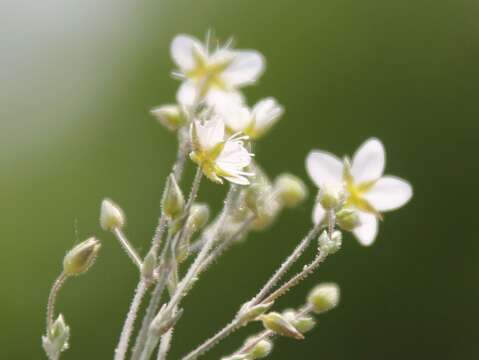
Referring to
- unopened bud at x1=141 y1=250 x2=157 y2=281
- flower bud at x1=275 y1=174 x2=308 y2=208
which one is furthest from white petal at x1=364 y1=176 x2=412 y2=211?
unopened bud at x1=141 y1=250 x2=157 y2=281

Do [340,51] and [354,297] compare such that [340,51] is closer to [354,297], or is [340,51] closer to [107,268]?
[354,297]

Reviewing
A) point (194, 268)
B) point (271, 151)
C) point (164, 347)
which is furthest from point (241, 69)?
point (271, 151)

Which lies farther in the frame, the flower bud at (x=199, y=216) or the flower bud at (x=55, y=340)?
the flower bud at (x=199, y=216)

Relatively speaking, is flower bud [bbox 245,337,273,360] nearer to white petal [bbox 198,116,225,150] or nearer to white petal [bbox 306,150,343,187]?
white petal [bbox 198,116,225,150]

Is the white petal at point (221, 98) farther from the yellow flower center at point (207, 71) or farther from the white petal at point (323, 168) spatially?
the white petal at point (323, 168)

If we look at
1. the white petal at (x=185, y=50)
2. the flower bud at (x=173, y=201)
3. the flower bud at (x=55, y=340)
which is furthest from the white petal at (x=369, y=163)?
the flower bud at (x=55, y=340)

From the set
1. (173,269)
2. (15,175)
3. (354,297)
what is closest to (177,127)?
(173,269)

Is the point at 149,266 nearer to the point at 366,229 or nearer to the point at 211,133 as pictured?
the point at 211,133
